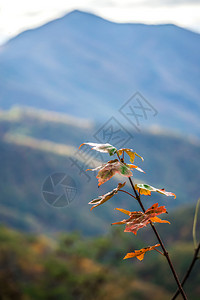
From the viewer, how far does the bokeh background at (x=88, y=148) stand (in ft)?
33.0

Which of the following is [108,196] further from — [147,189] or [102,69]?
[102,69]

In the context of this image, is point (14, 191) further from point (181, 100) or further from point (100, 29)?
point (100, 29)

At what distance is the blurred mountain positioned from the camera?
7344 cm

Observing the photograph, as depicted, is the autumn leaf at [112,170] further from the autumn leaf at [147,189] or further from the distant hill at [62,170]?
the distant hill at [62,170]

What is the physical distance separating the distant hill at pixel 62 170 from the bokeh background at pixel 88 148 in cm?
11

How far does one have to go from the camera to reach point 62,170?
3164 centimetres


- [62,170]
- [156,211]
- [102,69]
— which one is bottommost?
[156,211]

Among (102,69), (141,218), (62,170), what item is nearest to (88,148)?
(141,218)

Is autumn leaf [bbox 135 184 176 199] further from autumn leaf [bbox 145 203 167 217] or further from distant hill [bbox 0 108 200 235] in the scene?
distant hill [bbox 0 108 200 235]

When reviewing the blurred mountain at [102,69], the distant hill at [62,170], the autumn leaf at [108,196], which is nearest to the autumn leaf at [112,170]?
the autumn leaf at [108,196]

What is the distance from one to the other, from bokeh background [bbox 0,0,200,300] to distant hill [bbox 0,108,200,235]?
0.11 metres

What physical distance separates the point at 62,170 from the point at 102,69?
176 feet

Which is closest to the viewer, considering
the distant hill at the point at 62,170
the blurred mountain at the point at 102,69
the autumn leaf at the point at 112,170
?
the autumn leaf at the point at 112,170

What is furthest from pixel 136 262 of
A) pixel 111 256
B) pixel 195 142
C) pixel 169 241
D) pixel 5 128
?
pixel 195 142
